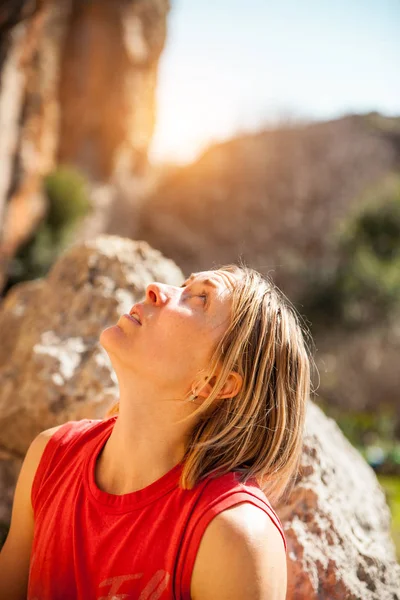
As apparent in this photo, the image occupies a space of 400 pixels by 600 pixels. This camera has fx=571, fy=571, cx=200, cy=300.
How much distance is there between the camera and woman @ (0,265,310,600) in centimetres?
144

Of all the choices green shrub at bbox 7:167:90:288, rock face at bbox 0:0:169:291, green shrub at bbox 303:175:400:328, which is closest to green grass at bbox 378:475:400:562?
green shrub at bbox 303:175:400:328

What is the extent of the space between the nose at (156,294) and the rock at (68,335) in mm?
718

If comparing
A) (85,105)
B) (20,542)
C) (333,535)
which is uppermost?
(85,105)

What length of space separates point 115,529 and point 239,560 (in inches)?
14.3

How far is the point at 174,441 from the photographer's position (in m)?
1.61

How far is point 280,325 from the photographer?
1.57 metres

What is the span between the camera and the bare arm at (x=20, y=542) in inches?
66.6

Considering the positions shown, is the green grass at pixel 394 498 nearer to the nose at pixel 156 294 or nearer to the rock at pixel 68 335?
the rock at pixel 68 335

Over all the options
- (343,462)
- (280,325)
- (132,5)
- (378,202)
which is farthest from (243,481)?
(132,5)

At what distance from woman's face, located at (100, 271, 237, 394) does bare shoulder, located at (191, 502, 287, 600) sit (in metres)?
0.38

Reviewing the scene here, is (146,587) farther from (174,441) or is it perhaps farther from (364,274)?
(364,274)

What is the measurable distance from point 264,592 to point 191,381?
1.77 ft

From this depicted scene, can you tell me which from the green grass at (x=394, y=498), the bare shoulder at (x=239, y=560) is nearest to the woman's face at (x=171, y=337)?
the bare shoulder at (x=239, y=560)

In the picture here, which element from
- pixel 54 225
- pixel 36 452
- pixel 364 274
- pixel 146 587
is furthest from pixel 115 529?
pixel 364 274
